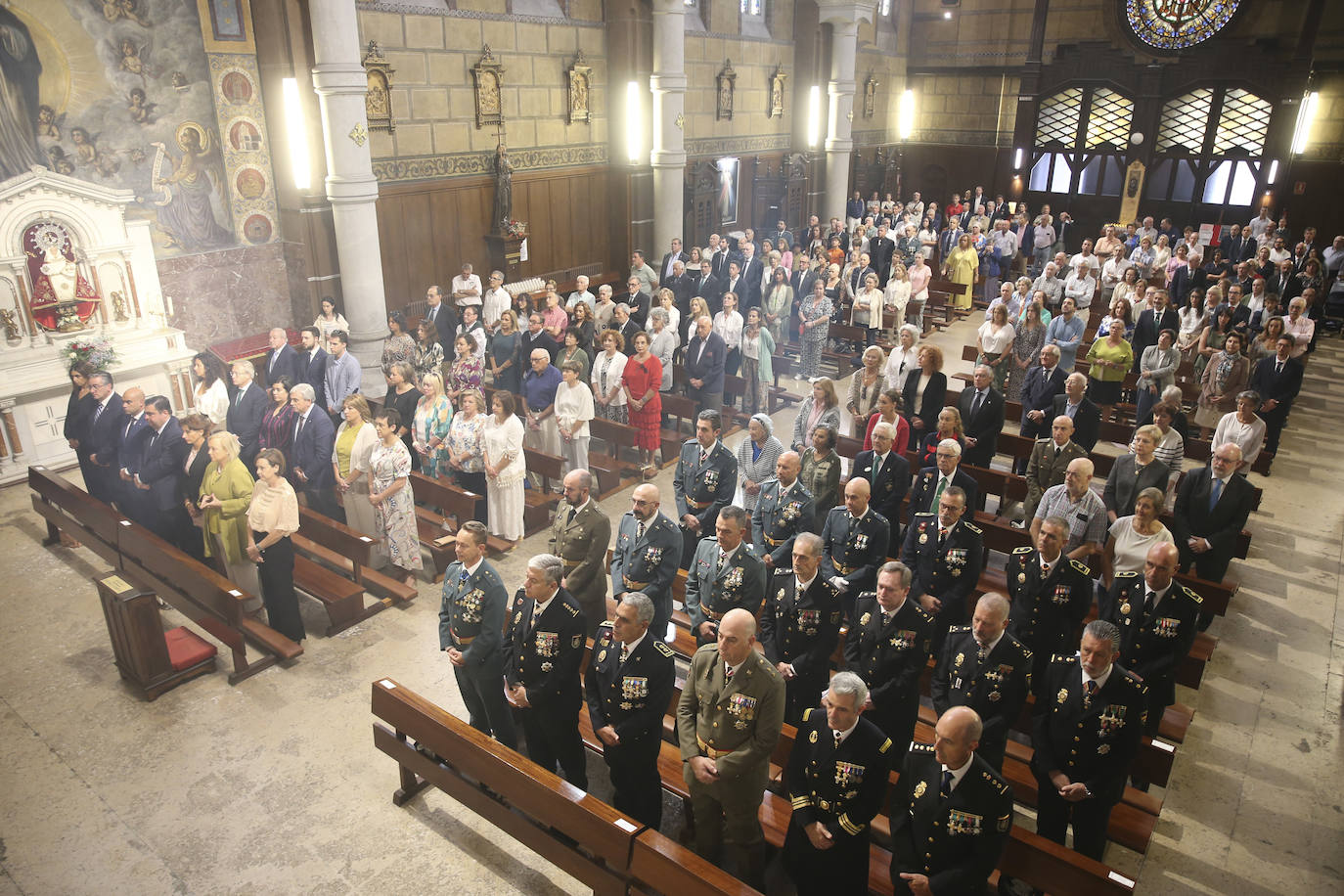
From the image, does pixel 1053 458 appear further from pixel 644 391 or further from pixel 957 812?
pixel 957 812

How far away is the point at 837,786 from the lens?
13.3ft

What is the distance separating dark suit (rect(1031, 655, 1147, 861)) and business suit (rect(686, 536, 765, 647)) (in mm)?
1699

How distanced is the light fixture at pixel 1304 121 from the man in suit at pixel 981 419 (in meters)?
17.3

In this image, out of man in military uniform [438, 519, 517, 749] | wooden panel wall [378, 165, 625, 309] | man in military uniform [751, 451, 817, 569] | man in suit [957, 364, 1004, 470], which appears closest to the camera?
man in military uniform [438, 519, 517, 749]

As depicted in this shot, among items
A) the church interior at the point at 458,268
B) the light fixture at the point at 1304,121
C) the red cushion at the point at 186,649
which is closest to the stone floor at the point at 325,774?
the church interior at the point at 458,268

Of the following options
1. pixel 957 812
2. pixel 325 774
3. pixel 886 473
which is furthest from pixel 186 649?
pixel 957 812

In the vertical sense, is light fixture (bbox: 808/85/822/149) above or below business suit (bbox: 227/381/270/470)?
above

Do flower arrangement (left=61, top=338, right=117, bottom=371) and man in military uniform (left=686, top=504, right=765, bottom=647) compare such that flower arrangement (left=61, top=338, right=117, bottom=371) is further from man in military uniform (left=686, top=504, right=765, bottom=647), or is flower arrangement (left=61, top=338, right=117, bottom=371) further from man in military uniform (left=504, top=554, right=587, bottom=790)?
Result: man in military uniform (left=686, top=504, right=765, bottom=647)

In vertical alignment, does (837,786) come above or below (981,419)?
below

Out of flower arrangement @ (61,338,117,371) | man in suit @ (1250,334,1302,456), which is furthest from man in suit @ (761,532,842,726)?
flower arrangement @ (61,338,117,371)

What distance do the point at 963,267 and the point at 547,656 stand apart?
14443 millimetres

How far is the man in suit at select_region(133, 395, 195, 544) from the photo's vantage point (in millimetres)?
7293

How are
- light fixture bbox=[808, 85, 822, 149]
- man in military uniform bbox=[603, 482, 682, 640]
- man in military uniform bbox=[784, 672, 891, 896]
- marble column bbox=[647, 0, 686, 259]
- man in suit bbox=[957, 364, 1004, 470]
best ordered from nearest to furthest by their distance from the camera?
man in military uniform bbox=[784, 672, 891, 896]
man in military uniform bbox=[603, 482, 682, 640]
man in suit bbox=[957, 364, 1004, 470]
marble column bbox=[647, 0, 686, 259]
light fixture bbox=[808, 85, 822, 149]

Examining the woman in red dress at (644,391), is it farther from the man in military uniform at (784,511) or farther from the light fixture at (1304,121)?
the light fixture at (1304,121)
